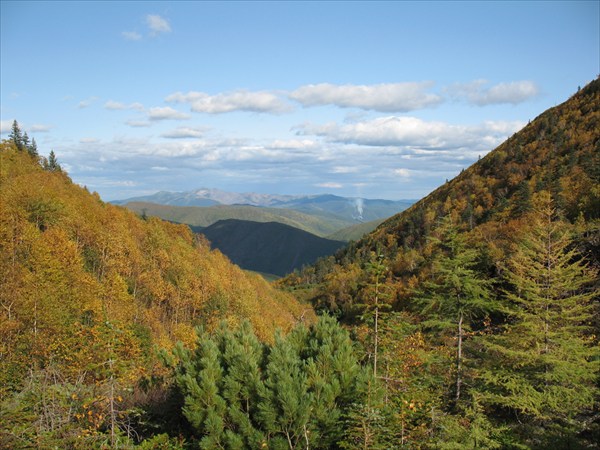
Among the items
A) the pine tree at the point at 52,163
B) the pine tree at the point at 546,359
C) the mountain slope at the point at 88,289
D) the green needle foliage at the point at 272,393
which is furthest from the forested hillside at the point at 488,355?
the pine tree at the point at 52,163

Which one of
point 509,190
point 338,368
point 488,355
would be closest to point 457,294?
point 488,355

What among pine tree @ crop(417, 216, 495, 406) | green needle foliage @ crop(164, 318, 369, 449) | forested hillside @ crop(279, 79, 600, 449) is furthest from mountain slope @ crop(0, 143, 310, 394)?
pine tree @ crop(417, 216, 495, 406)

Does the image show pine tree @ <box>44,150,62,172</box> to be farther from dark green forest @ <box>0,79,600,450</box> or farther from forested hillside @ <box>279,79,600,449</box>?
forested hillside @ <box>279,79,600,449</box>

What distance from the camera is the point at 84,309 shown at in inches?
1508

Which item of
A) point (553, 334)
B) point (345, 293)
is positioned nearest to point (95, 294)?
point (553, 334)

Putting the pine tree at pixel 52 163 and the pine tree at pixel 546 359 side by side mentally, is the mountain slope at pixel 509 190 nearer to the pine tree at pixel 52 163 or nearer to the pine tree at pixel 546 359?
the pine tree at pixel 546 359

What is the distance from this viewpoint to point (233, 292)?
8319cm

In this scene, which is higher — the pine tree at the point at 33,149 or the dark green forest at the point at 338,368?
the pine tree at the point at 33,149

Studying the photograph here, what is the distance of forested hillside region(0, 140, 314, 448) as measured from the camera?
9727 millimetres

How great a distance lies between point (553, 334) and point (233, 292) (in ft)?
238

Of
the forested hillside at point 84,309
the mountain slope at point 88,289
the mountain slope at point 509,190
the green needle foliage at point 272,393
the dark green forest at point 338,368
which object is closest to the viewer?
the forested hillside at point 84,309

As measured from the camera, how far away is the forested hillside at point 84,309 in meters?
9.73

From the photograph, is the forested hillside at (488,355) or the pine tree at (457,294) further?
the pine tree at (457,294)

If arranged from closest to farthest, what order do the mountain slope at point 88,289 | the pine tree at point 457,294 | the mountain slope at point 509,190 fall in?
1. the pine tree at point 457,294
2. the mountain slope at point 88,289
3. the mountain slope at point 509,190
